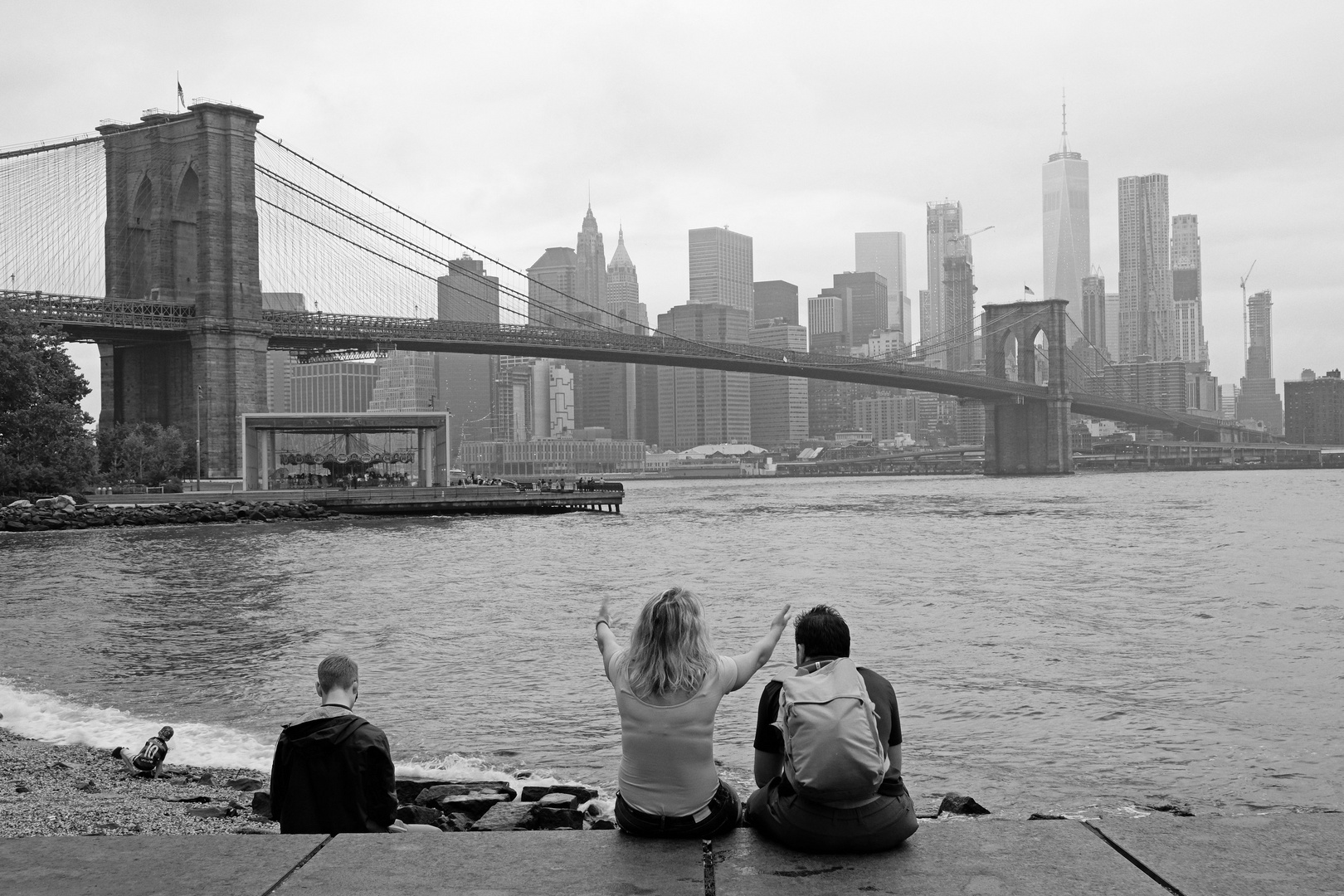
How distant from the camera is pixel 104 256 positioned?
234ft

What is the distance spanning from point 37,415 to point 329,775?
47534 millimetres

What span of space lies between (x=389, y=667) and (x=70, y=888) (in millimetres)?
10985

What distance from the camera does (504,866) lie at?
13.3 ft

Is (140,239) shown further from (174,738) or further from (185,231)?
(174,738)

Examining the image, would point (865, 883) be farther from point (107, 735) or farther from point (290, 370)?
point (290, 370)

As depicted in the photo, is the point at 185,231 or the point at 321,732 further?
the point at 185,231

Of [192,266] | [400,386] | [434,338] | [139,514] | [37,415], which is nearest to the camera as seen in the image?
[139,514]

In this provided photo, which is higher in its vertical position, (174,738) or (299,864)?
(299,864)

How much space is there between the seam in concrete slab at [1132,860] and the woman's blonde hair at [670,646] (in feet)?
4.76

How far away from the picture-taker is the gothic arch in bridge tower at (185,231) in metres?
68.5

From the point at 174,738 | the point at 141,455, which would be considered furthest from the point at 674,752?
the point at 141,455

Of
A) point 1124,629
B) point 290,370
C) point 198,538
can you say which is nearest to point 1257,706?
point 1124,629

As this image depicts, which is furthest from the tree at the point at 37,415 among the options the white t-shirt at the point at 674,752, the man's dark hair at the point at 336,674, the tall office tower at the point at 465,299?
the white t-shirt at the point at 674,752

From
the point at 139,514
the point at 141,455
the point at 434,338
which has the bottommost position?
the point at 139,514
